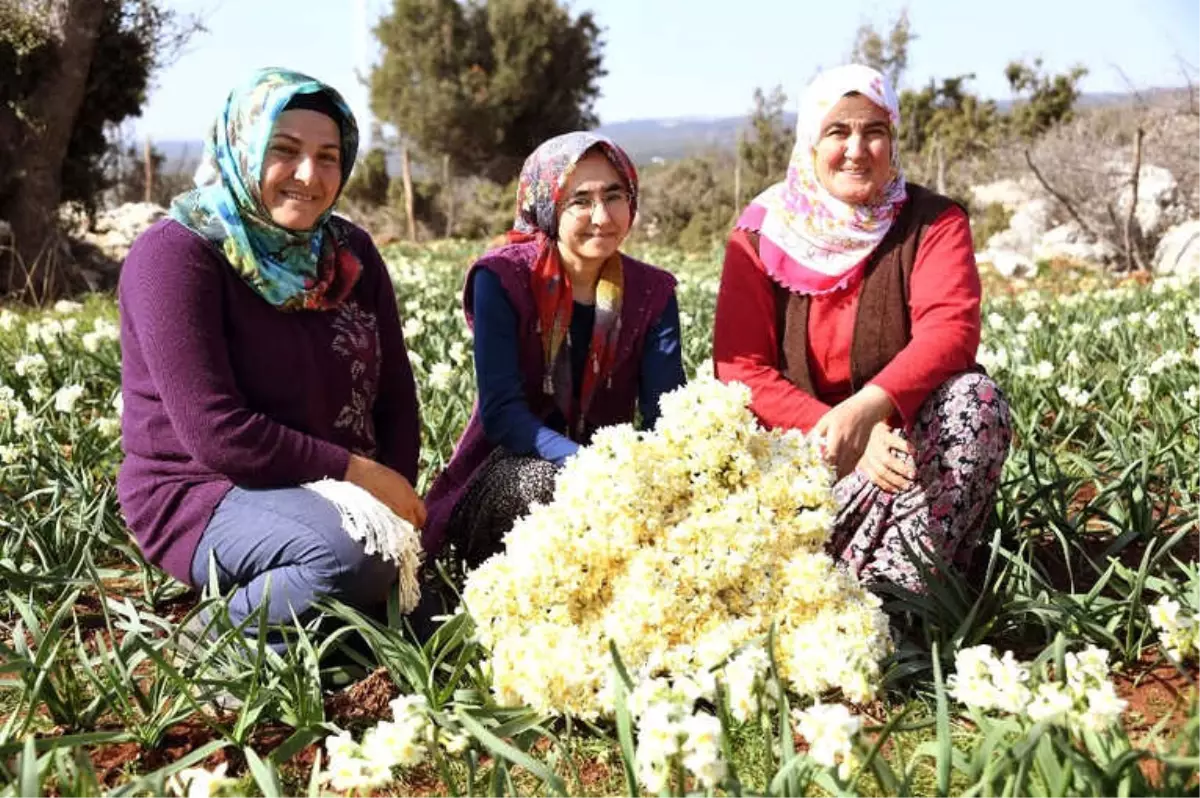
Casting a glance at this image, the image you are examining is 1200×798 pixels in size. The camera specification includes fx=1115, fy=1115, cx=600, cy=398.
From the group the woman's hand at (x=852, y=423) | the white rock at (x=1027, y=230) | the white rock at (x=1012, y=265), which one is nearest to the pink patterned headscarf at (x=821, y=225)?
the woman's hand at (x=852, y=423)

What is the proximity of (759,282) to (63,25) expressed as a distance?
1101 centimetres

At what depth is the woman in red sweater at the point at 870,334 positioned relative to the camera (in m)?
2.60

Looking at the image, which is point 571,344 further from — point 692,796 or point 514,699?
point 692,796

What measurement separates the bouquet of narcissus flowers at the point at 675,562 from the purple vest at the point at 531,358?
35.4 inches

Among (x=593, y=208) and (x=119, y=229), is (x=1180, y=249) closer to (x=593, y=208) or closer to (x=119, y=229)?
(x=593, y=208)

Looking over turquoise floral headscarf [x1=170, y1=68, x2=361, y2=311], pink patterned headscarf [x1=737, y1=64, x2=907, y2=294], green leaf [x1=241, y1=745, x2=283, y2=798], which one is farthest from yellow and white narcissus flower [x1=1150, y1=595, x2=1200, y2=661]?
turquoise floral headscarf [x1=170, y1=68, x2=361, y2=311]

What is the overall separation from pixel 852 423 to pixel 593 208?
867mm

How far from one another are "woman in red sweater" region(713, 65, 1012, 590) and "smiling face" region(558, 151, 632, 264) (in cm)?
31

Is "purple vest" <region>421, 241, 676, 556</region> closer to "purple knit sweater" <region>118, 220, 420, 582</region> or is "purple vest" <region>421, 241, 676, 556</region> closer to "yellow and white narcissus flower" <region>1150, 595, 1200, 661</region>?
"purple knit sweater" <region>118, 220, 420, 582</region>

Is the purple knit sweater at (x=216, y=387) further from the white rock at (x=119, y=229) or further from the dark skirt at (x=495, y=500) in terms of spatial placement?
the white rock at (x=119, y=229)

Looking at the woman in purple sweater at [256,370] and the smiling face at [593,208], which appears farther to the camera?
the smiling face at [593,208]

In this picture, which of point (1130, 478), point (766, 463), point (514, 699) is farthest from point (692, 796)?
point (1130, 478)

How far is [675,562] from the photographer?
208 cm

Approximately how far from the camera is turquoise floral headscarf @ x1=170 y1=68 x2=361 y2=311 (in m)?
2.52
